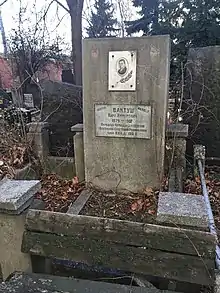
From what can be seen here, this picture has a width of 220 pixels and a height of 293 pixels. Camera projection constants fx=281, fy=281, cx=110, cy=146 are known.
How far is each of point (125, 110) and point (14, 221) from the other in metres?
1.93

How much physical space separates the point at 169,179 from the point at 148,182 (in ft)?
0.89

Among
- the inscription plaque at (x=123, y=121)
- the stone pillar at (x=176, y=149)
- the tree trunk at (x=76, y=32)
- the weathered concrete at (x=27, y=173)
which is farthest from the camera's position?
the tree trunk at (x=76, y=32)

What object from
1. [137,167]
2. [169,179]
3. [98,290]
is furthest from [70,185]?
[98,290]

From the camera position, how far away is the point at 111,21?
61.7 ft

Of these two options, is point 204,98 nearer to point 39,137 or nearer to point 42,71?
point 39,137

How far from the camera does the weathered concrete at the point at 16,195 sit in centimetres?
191

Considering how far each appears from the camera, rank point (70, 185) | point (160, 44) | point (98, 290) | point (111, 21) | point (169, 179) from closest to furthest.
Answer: point (98, 290)
point (160, 44)
point (169, 179)
point (70, 185)
point (111, 21)

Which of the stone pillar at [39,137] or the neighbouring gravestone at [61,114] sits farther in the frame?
the neighbouring gravestone at [61,114]

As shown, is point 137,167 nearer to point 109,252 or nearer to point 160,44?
point 160,44

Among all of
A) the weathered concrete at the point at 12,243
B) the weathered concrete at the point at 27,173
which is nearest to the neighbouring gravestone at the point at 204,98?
the weathered concrete at the point at 27,173

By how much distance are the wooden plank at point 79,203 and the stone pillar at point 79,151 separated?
13.4 inches

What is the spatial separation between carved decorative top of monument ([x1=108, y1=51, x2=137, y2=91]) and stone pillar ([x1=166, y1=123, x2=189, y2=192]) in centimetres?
83

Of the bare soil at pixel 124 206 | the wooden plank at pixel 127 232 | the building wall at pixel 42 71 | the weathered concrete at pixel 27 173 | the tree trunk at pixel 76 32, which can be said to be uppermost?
the tree trunk at pixel 76 32

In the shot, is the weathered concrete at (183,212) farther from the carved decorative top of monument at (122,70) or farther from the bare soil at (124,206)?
the carved decorative top of monument at (122,70)
